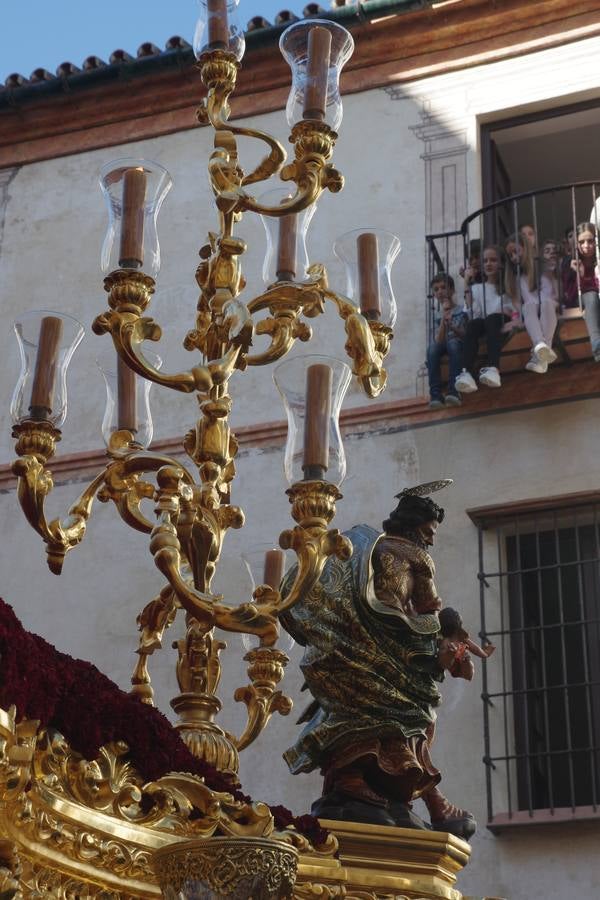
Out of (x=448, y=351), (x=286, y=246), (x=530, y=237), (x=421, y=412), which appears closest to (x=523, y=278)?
(x=530, y=237)

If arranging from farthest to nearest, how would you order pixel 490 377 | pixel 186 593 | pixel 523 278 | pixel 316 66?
1. pixel 523 278
2. pixel 490 377
3. pixel 316 66
4. pixel 186 593

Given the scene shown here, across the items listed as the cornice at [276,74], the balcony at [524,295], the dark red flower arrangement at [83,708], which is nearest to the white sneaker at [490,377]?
the balcony at [524,295]

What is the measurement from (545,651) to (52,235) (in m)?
5.44

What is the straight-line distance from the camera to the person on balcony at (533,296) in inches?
370

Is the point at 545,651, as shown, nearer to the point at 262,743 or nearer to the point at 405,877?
the point at 262,743

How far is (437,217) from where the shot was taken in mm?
10875

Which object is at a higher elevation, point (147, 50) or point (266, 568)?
point (147, 50)

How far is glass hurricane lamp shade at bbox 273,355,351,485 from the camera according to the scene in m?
4.25

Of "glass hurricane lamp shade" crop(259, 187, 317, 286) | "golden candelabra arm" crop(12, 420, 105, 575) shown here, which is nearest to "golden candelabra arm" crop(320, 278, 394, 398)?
"glass hurricane lamp shade" crop(259, 187, 317, 286)

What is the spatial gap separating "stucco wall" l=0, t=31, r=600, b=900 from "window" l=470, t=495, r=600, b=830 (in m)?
0.11

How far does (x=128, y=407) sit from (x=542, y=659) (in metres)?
4.39

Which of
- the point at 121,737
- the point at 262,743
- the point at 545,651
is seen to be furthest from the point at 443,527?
the point at 121,737

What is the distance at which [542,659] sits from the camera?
8844mm

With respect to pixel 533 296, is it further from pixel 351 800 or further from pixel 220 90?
pixel 351 800
